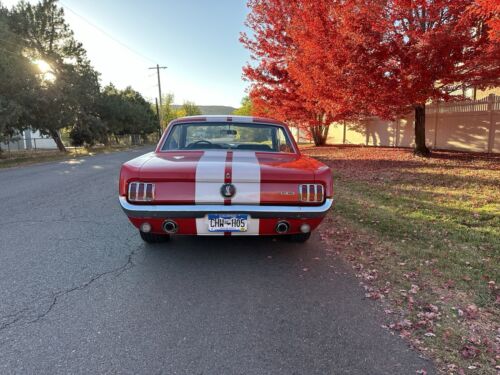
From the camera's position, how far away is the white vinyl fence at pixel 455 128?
42.0 feet

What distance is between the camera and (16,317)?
256cm

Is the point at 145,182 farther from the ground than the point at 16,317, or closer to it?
farther from the ground

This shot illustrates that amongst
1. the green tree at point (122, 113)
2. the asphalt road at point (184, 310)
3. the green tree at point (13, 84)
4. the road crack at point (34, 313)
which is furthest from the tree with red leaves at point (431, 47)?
the green tree at point (122, 113)

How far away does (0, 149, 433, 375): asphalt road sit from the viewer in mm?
2082

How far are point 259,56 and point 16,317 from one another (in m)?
16.5

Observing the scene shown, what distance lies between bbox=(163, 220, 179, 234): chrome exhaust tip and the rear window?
4.83 feet

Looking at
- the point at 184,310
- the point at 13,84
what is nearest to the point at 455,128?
the point at 184,310

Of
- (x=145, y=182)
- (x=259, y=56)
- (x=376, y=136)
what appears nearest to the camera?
(x=145, y=182)

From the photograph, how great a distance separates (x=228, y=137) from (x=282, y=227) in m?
1.78

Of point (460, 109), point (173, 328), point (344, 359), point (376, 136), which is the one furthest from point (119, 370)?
point (376, 136)

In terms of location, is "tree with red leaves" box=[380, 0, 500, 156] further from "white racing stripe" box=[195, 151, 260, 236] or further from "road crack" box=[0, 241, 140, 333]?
"road crack" box=[0, 241, 140, 333]

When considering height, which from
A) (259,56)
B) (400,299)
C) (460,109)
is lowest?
(400,299)

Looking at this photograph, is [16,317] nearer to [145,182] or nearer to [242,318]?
[145,182]

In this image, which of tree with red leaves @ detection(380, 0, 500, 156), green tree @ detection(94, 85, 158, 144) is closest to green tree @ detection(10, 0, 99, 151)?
green tree @ detection(94, 85, 158, 144)
